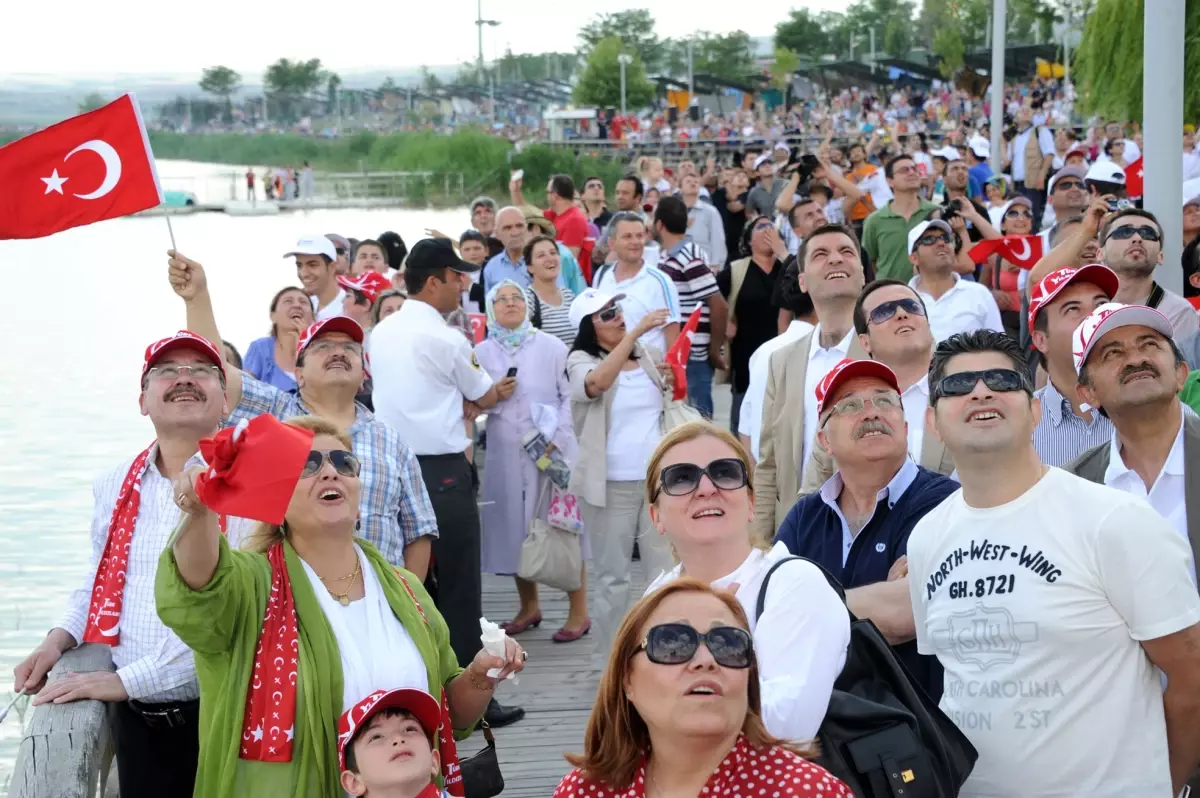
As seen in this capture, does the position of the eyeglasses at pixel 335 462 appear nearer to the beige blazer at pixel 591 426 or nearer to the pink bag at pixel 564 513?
the beige blazer at pixel 591 426

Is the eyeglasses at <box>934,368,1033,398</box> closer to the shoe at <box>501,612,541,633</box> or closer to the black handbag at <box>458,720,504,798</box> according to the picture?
the black handbag at <box>458,720,504,798</box>

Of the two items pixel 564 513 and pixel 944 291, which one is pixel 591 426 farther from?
pixel 944 291

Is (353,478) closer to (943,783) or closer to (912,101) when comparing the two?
(943,783)

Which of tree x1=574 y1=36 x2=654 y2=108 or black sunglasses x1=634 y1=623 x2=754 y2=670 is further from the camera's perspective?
tree x1=574 y1=36 x2=654 y2=108

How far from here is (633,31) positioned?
140 m

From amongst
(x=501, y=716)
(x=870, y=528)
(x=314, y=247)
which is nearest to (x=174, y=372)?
(x=870, y=528)

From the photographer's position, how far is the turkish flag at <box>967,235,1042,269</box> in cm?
943

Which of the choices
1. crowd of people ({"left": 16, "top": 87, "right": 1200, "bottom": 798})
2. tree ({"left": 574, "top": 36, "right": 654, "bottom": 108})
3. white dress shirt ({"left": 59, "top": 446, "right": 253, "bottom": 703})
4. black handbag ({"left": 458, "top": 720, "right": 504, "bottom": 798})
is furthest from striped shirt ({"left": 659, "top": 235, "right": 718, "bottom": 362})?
tree ({"left": 574, "top": 36, "right": 654, "bottom": 108})

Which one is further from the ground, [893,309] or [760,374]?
[893,309]

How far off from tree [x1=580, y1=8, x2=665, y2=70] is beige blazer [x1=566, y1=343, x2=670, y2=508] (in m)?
128

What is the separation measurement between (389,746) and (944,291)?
4.96 m

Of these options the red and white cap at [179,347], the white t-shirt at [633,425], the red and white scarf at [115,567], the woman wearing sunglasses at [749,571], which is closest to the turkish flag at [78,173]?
the red and white cap at [179,347]

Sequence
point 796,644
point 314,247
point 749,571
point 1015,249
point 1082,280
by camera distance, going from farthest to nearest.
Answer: point 1015,249 < point 314,247 < point 1082,280 < point 749,571 < point 796,644

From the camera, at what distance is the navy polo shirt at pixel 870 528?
13.8ft
